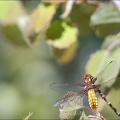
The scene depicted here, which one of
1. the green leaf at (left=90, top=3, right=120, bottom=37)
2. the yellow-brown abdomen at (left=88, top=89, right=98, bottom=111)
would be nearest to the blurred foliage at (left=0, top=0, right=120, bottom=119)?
the green leaf at (left=90, top=3, right=120, bottom=37)

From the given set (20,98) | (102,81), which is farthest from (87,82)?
(20,98)

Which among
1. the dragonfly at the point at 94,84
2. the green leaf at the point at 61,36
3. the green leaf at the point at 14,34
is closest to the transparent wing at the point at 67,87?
the dragonfly at the point at 94,84

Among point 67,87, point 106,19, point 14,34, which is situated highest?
point 14,34

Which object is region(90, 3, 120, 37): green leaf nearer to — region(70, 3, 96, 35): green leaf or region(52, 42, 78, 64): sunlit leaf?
region(70, 3, 96, 35): green leaf

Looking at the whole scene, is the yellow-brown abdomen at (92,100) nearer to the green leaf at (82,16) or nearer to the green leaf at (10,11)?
the green leaf at (82,16)

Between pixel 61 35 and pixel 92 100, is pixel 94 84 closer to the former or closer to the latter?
pixel 92 100

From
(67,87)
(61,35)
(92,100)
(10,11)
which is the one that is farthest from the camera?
(10,11)

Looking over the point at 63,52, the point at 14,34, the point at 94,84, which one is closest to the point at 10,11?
the point at 14,34

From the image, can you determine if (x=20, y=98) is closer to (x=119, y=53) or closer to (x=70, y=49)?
(x=70, y=49)
